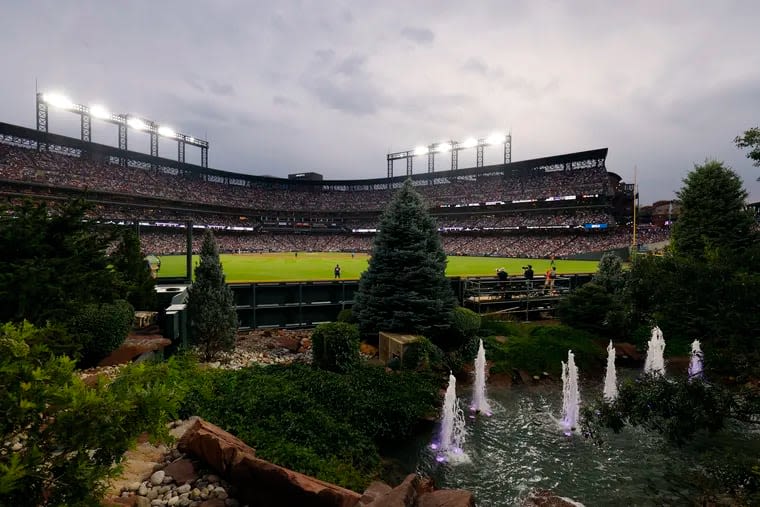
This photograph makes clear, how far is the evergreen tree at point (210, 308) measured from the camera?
11.1m

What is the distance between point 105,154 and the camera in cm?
7738

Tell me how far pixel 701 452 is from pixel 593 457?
244 cm

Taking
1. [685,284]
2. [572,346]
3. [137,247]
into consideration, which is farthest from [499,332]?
[137,247]

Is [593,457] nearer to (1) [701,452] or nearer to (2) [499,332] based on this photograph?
(1) [701,452]

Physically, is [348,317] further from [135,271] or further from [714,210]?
[714,210]

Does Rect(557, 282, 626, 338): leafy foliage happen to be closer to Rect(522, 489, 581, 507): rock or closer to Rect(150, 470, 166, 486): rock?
Rect(522, 489, 581, 507): rock

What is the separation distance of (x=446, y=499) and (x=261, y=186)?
352 feet

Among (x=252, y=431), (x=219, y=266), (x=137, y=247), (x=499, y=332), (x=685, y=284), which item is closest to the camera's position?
(x=252, y=431)

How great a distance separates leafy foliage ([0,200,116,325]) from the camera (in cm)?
639

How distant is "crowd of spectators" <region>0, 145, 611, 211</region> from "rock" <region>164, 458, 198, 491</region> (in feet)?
241

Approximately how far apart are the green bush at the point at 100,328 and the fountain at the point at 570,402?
10.9m

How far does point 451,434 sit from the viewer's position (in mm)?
8773

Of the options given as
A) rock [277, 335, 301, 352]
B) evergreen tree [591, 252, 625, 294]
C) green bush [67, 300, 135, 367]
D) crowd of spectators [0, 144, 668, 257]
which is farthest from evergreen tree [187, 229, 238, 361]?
crowd of spectators [0, 144, 668, 257]

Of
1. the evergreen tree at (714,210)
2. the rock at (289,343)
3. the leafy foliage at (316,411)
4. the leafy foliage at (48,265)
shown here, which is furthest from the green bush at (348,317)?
the evergreen tree at (714,210)
